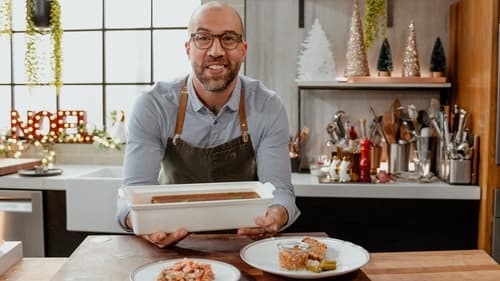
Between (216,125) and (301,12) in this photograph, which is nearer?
(216,125)

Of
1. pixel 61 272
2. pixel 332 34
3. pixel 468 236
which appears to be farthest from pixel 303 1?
pixel 61 272

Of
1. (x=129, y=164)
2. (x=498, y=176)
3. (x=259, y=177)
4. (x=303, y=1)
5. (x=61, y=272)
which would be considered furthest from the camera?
(x=303, y=1)

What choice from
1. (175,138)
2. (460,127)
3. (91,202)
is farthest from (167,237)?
(460,127)

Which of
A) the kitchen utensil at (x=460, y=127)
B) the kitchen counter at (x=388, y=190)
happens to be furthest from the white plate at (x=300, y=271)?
the kitchen utensil at (x=460, y=127)

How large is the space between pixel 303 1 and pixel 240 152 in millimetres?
1647

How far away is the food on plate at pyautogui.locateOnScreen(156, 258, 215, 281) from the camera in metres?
1.49

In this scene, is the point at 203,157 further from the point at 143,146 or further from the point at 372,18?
the point at 372,18

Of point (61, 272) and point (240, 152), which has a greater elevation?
point (240, 152)

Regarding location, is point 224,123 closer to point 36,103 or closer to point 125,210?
point 125,210

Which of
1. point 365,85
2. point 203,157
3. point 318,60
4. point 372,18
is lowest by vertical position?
point 203,157

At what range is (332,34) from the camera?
3.76 m

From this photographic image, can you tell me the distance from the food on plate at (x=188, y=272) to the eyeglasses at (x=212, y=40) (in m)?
0.93

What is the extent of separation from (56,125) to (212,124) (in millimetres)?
2152

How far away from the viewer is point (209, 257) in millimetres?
1774
